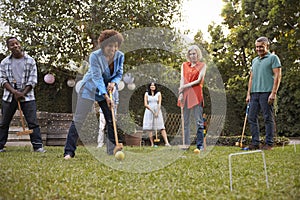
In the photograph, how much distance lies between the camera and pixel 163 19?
8.62 m

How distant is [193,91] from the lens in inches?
175

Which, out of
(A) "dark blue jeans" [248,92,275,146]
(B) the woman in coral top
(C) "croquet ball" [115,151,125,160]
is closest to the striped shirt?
(C) "croquet ball" [115,151,125,160]

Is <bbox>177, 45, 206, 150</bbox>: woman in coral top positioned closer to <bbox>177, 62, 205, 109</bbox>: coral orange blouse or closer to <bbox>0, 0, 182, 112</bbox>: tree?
<bbox>177, 62, 205, 109</bbox>: coral orange blouse

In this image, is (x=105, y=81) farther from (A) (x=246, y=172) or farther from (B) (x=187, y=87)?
(A) (x=246, y=172)

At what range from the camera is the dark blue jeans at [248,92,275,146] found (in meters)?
4.40

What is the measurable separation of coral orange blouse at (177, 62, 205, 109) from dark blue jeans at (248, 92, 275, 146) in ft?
2.24

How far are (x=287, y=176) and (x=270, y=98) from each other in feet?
6.99

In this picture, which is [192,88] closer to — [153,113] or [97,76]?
[97,76]

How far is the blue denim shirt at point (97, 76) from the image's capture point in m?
3.48

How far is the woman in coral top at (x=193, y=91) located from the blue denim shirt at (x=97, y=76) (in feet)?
3.74

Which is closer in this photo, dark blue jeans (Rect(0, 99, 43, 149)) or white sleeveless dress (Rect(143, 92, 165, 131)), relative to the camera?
dark blue jeans (Rect(0, 99, 43, 149))

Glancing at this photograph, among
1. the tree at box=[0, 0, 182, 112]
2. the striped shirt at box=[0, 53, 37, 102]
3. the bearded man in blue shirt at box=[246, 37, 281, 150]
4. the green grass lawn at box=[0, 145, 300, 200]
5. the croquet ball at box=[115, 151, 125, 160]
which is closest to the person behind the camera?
the green grass lawn at box=[0, 145, 300, 200]

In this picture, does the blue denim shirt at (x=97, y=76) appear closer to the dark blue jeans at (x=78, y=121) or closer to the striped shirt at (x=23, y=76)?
the dark blue jeans at (x=78, y=121)

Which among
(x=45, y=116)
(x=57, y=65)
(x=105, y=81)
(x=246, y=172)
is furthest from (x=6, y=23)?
(x=246, y=172)
